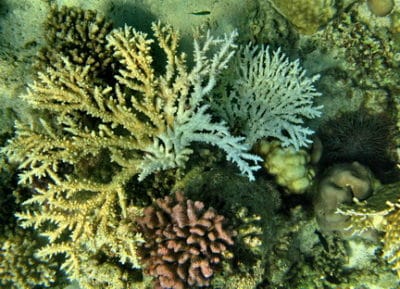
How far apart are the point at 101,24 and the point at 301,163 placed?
2.96 meters

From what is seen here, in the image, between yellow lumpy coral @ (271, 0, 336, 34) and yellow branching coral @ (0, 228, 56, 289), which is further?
yellow lumpy coral @ (271, 0, 336, 34)

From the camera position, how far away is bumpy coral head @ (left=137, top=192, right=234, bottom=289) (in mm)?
3064

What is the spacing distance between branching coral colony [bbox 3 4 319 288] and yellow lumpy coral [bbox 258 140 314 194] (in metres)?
0.89

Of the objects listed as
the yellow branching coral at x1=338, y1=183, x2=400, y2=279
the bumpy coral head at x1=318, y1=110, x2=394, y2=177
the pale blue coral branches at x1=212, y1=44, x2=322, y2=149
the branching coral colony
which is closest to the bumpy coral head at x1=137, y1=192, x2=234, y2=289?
the branching coral colony

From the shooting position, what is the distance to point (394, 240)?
13.4 ft

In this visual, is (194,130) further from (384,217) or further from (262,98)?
(384,217)

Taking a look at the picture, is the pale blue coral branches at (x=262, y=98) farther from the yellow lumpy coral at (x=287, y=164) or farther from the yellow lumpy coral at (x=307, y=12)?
the yellow lumpy coral at (x=307, y=12)

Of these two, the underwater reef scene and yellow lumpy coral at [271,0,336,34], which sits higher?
yellow lumpy coral at [271,0,336,34]

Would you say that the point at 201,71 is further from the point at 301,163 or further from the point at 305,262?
the point at 305,262

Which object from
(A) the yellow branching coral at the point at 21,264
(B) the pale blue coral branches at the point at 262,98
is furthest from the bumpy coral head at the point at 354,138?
(A) the yellow branching coral at the point at 21,264

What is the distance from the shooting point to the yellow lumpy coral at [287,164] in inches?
166

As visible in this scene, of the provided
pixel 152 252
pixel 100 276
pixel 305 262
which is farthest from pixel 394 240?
pixel 100 276

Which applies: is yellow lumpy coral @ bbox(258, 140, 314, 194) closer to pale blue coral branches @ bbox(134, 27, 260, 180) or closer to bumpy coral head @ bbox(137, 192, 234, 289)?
pale blue coral branches @ bbox(134, 27, 260, 180)

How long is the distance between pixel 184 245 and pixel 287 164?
1.82 meters
